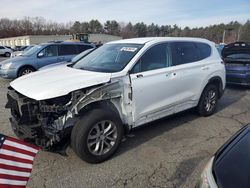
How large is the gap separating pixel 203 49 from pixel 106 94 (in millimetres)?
2843

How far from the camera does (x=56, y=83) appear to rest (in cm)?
331

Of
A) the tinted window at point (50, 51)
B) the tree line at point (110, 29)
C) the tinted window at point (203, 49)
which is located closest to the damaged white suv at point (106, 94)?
the tinted window at point (203, 49)

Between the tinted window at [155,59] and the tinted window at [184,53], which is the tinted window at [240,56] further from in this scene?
the tinted window at [155,59]

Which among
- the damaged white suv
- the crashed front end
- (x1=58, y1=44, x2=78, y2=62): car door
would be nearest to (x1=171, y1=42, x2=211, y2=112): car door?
the damaged white suv

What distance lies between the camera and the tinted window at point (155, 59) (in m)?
3.84

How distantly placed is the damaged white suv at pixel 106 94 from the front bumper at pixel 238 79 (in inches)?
145

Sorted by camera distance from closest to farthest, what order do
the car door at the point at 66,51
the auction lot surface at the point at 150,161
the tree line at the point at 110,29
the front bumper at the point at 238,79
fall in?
1. the auction lot surface at the point at 150,161
2. the front bumper at the point at 238,79
3. the car door at the point at 66,51
4. the tree line at the point at 110,29

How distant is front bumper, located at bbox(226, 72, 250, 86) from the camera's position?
778 centimetres

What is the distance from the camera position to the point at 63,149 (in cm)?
364

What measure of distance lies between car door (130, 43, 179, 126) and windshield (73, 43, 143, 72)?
21 centimetres

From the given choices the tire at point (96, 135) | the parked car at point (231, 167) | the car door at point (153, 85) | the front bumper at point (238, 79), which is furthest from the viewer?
the front bumper at point (238, 79)

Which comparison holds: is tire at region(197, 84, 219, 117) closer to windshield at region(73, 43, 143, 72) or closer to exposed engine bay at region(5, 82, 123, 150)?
windshield at region(73, 43, 143, 72)

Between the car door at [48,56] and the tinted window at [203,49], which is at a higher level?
the tinted window at [203,49]

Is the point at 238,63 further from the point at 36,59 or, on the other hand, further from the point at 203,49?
the point at 36,59
